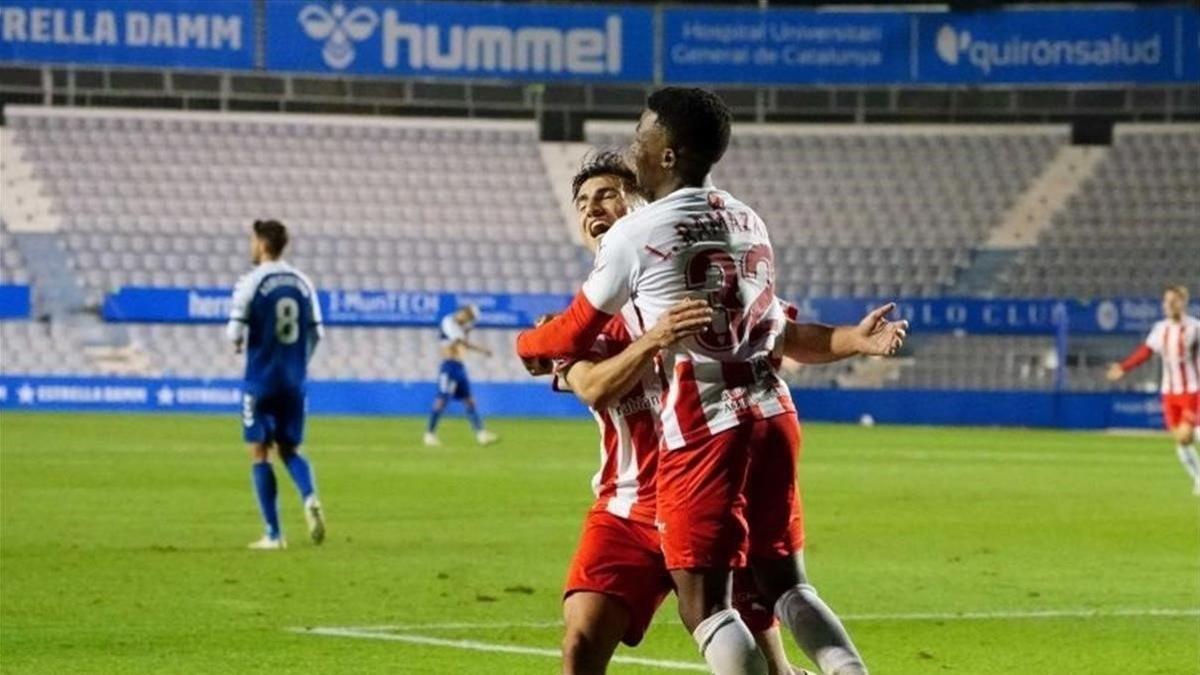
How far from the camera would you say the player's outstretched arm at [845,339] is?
6.74 metres

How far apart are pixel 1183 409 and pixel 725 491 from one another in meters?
20.8

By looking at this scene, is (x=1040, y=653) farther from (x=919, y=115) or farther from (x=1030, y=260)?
(x=919, y=115)

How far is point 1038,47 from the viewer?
153ft

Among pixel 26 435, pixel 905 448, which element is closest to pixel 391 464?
pixel 26 435

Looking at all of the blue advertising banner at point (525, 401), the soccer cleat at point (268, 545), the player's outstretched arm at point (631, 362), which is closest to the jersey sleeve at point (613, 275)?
the player's outstretched arm at point (631, 362)

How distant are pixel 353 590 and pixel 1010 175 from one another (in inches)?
1461

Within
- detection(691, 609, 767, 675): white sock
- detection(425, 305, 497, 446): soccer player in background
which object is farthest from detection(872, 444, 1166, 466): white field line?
detection(691, 609, 767, 675): white sock

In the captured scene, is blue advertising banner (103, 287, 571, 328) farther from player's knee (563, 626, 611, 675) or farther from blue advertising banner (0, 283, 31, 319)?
player's knee (563, 626, 611, 675)

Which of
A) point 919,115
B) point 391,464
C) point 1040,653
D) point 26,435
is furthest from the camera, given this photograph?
point 919,115

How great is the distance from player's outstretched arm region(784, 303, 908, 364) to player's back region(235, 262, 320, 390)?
367 inches

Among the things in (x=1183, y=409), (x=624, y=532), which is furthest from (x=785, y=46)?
(x=624, y=532)

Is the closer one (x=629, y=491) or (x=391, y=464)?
(x=629, y=491)

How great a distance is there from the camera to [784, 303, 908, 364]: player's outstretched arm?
6.74 m

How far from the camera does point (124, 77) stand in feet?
156
